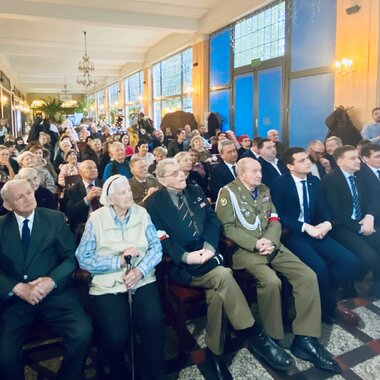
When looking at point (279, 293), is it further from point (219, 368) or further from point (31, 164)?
point (31, 164)

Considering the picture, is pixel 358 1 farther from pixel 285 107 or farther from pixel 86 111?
pixel 86 111

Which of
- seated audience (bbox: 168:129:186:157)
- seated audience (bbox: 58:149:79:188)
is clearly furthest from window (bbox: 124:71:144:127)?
seated audience (bbox: 58:149:79:188)

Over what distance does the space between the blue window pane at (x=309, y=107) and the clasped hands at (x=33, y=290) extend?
19.2ft

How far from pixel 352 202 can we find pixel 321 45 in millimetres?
4462

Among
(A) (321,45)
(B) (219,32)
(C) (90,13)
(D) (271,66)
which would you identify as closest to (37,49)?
(C) (90,13)

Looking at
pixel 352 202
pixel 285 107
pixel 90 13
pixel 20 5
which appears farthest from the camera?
pixel 90 13

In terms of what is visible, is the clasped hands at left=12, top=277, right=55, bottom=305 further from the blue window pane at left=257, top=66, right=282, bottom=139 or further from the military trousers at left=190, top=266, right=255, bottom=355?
the blue window pane at left=257, top=66, right=282, bottom=139

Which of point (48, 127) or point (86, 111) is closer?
point (48, 127)

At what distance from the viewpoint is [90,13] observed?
8.84 metres

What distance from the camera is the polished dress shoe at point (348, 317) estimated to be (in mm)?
2646

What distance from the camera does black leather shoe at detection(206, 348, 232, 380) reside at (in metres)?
2.09

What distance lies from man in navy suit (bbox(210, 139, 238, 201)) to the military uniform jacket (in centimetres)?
121

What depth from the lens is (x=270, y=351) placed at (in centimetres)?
223

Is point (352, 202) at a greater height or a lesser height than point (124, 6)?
lesser
